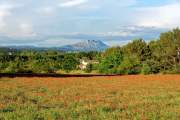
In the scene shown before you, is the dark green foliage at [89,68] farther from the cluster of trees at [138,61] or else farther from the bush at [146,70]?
the bush at [146,70]

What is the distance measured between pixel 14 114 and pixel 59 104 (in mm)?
4000

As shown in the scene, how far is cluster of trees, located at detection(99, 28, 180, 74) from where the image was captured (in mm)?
63844

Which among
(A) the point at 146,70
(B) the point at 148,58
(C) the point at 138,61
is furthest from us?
(B) the point at 148,58

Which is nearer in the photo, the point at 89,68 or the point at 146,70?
the point at 146,70

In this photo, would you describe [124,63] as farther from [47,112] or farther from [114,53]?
[47,112]

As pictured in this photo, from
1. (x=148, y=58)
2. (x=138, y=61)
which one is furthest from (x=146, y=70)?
(x=148, y=58)

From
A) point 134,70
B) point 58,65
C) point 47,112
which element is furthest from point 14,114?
point 58,65

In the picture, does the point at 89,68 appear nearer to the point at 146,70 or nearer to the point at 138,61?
the point at 138,61

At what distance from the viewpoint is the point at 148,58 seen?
6850cm

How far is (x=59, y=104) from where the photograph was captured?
17.2 metres

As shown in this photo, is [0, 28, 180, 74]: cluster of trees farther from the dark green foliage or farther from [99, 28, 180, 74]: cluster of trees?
the dark green foliage

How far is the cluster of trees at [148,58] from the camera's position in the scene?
209 feet

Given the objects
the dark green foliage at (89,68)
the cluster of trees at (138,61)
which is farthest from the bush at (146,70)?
the dark green foliage at (89,68)

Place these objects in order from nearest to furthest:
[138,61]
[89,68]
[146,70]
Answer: [146,70] < [138,61] < [89,68]
